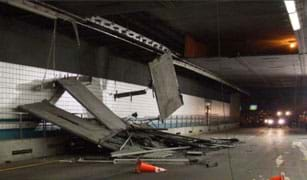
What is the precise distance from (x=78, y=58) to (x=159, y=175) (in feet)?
26.8

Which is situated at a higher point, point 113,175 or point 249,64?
point 249,64

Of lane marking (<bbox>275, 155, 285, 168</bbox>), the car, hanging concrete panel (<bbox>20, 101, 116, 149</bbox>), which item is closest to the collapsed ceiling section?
hanging concrete panel (<bbox>20, 101, 116, 149</bbox>)

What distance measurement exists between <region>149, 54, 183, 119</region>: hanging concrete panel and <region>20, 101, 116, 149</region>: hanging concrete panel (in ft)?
15.5

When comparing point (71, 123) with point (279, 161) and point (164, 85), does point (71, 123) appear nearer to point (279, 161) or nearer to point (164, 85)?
point (164, 85)

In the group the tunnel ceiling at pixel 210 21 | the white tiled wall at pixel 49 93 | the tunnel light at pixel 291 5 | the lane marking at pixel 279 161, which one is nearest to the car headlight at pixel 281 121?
the tunnel ceiling at pixel 210 21

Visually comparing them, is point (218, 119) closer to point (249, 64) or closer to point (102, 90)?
point (249, 64)

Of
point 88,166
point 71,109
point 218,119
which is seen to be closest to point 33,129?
point 71,109

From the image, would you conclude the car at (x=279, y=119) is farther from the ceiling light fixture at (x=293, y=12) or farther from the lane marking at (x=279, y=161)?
the lane marking at (x=279, y=161)

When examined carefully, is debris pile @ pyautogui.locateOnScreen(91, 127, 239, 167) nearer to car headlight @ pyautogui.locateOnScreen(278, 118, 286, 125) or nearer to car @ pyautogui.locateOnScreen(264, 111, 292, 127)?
car headlight @ pyautogui.locateOnScreen(278, 118, 286, 125)

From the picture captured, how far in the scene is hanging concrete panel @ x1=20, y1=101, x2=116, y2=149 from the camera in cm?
1270

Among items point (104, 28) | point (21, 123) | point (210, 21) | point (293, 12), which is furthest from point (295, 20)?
point (21, 123)

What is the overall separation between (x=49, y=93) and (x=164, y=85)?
5.91 m

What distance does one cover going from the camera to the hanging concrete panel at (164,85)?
59.4 feet

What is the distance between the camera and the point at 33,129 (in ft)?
44.0
